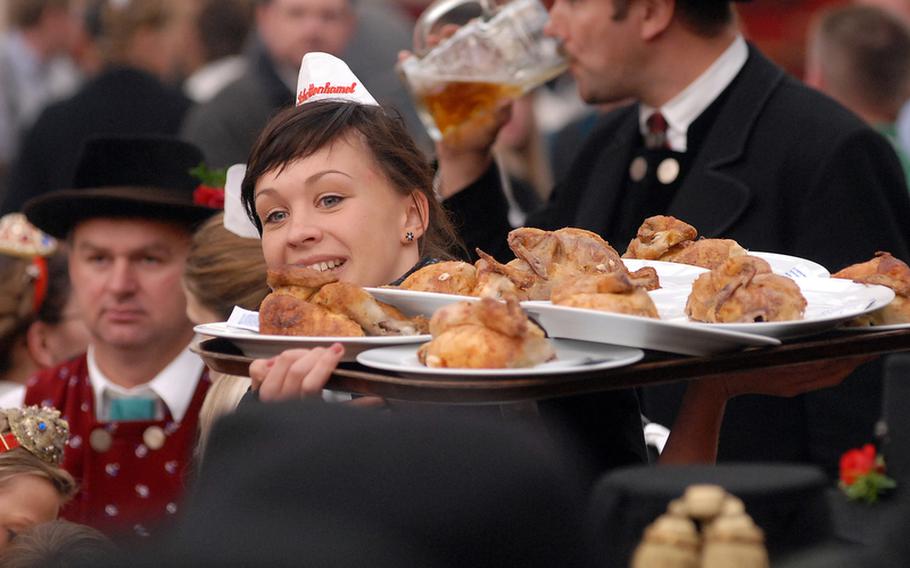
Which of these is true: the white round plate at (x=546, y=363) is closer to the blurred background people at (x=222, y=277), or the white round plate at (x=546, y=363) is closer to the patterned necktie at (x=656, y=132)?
the blurred background people at (x=222, y=277)

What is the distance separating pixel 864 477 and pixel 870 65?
3.46m

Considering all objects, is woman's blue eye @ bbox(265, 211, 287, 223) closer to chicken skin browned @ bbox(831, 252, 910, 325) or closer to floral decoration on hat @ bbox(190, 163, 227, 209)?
chicken skin browned @ bbox(831, 252, 910, 325)

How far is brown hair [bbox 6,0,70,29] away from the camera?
29.1 feet

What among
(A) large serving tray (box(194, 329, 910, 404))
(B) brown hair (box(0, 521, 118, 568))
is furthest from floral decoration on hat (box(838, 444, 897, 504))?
(B) brown hair (box(0, 521, 118, 568))

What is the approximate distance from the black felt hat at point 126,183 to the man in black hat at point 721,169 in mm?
822

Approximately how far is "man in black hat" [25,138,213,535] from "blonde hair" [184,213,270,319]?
30 centimetres

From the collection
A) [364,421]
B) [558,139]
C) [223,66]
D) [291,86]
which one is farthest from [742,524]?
[223,66]

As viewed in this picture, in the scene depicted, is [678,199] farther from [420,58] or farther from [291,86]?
[291,86]

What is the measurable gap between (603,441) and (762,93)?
1494 millimetres

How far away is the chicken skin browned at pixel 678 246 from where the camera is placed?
94.3 inches

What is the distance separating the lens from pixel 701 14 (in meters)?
4.05

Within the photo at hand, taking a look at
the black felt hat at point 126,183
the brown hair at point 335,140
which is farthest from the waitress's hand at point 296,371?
the black felt hat at point 126,183

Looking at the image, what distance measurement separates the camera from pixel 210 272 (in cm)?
368

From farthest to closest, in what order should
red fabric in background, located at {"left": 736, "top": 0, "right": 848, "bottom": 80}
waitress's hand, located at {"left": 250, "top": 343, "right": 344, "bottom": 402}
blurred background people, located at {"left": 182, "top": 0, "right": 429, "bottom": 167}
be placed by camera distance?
1. red fabric in background, located at {"left": 736, "top": 0, "right": 848, "bottom": 80}
2. blurred background people, located at {"left": 182, "top": 0, "right": 429, "bottom": 167}
3. waitress's hand, located at {"left": 250, "top": 343, "right": 344, "bottom": 402}
